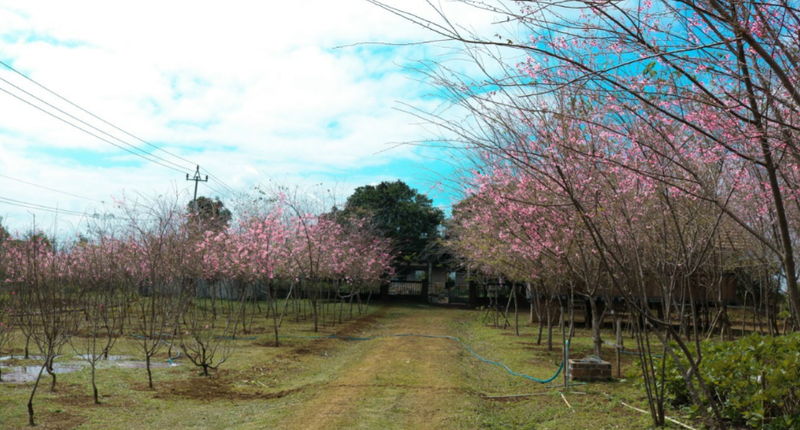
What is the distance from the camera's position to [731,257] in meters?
10.8

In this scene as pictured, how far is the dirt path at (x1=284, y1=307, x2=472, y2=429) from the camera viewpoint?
646 centimetres

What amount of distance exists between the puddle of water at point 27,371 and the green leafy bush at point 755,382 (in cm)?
926

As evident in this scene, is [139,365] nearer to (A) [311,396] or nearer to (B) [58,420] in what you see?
(B) [58,420]

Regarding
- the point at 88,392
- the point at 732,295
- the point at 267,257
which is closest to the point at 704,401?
the point at 88,392

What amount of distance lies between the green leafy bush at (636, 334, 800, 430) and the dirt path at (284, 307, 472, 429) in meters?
2.76

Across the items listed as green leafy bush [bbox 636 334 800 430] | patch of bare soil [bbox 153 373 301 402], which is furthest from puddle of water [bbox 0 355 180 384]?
green leafy bush [bbox 636 334 800 430]

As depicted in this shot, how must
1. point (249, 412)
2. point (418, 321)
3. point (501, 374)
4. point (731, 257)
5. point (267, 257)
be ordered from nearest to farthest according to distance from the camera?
point (249, 412)
point (501, 374)
point (731, 257)
point (267, 257)
point (418, 321)

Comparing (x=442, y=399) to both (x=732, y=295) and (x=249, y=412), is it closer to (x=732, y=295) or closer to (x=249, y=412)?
(x=249, y=412)

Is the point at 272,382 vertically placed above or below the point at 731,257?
below

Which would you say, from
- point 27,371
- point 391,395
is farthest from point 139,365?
point 391,395

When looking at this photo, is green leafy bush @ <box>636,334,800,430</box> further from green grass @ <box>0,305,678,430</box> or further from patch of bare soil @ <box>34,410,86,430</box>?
patch of bare soil @ <box>34,410,86,430</box>

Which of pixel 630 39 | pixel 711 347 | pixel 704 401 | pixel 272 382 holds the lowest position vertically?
pixel 272 382

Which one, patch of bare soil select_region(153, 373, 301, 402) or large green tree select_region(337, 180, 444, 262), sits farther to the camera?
large green tree select_region(337, 180, 444, 262)

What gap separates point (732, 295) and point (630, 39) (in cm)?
1845
